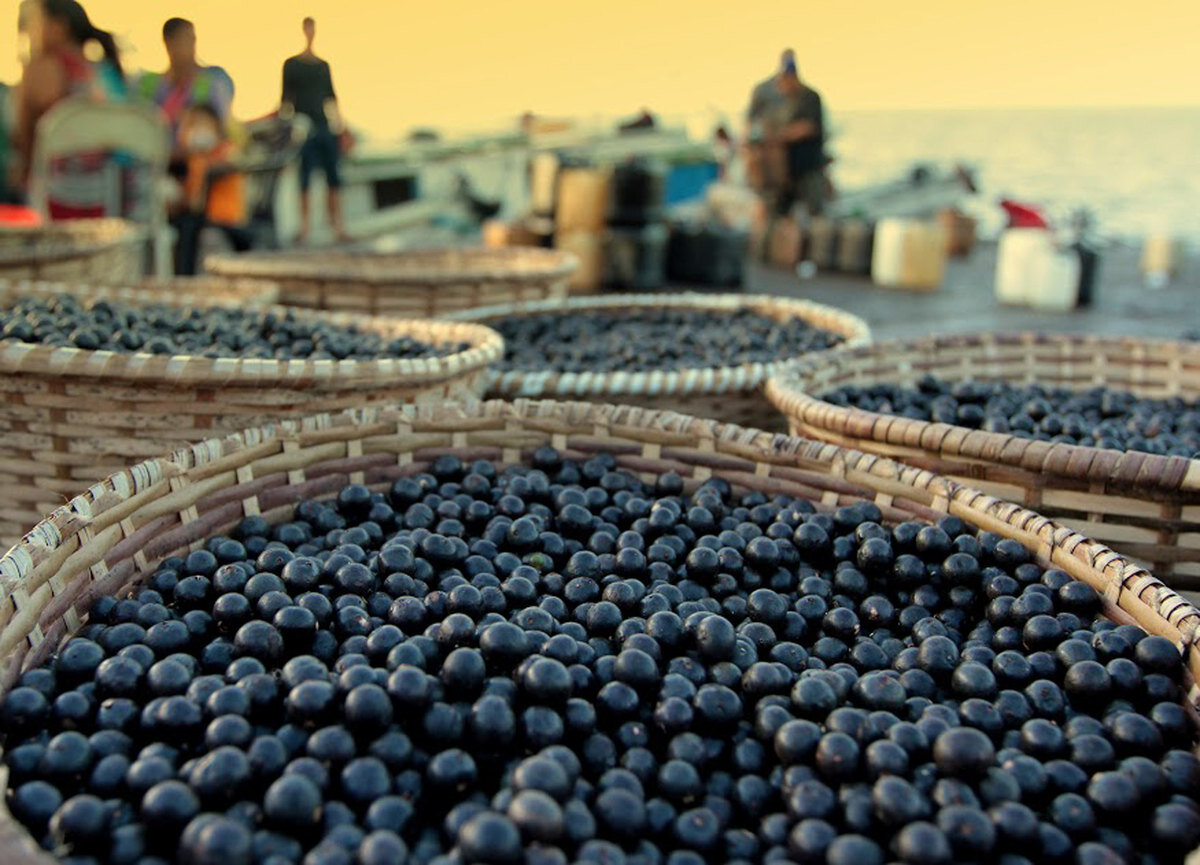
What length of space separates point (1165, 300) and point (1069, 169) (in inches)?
1811

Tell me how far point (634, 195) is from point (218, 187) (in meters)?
3.03

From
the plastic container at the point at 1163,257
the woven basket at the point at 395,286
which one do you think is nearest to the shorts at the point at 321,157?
the woven basket at the point at 395,286

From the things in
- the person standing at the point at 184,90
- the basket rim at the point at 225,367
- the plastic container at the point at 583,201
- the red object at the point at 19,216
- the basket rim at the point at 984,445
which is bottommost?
the basket rim at the point at 984,445

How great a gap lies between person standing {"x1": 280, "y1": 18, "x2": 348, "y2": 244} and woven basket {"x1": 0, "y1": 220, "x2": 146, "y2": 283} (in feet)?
6.97

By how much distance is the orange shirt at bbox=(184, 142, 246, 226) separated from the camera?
6.28 meters

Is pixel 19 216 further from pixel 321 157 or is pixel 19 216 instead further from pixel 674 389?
pixel 674 389

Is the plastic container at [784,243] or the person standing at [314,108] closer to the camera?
the person standing at [314,108]

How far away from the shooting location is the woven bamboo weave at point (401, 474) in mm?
1480

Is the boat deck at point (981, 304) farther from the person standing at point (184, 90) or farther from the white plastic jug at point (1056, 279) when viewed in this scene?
the person standing at point (184, 90)

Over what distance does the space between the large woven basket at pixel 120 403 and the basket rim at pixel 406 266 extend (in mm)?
Answer: 1612

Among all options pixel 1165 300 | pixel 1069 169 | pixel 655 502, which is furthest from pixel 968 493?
pixel 1069 169

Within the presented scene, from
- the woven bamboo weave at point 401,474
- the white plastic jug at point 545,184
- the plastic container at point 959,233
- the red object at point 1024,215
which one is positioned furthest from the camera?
the red object at point 1024,215

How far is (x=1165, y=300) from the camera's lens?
789cm

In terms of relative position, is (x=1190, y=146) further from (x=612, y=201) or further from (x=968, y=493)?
(x=968, y=493)
